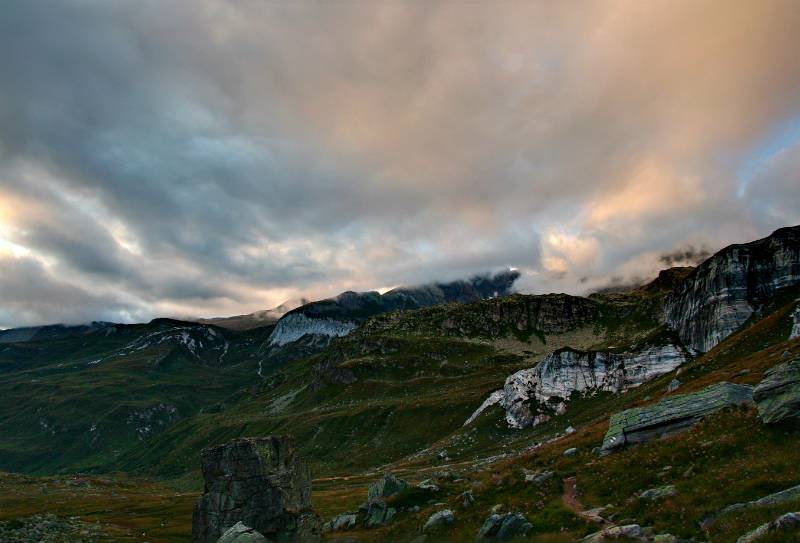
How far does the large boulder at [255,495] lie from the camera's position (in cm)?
5372

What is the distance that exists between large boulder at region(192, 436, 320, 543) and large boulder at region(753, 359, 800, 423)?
4255cm

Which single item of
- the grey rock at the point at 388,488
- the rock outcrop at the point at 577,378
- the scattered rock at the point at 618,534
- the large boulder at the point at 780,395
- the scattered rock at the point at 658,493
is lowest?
the rock outcrop at the point at 577,378

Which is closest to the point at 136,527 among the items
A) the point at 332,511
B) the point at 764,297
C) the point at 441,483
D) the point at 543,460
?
the point at 332,511

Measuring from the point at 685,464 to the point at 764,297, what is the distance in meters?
165

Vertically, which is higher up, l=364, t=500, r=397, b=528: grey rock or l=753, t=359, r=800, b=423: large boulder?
l=753, t=359, r=800, b=423: large boulder

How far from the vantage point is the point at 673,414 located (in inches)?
1484

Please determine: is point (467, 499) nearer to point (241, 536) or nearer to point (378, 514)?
point (378, 514)

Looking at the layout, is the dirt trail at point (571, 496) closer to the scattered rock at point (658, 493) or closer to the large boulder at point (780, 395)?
the scattered rock at point (658, 493)

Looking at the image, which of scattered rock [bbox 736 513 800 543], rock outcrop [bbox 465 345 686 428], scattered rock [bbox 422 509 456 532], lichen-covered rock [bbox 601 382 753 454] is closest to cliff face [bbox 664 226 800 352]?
rock outcrop [bbox 465 345 686 428]

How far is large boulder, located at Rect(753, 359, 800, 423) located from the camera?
27.8 metres

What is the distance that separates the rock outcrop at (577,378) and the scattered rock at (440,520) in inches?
6031

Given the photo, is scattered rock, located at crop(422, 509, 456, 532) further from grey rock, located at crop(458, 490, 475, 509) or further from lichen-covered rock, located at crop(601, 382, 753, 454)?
lichen-covered rock, located at crop(601, 382, 753, 454)

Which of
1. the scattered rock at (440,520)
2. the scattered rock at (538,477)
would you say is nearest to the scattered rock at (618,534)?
the scattered rock at (440,520)

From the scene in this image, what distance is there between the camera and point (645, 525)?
24.1 meters
